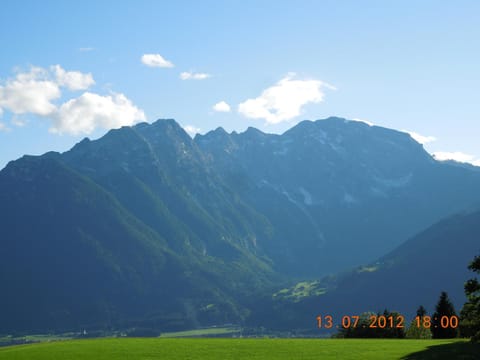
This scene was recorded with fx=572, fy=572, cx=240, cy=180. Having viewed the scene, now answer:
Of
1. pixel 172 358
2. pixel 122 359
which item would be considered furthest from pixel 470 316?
pixel 122 359

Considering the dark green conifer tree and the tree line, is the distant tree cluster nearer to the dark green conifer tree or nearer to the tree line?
the tree line

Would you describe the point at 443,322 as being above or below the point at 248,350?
above

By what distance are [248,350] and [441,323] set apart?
5113 centimetres

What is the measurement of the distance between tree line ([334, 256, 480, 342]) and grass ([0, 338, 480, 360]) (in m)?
5.52

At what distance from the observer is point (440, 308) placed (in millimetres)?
127688

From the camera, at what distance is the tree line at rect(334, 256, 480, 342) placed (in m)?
79.1

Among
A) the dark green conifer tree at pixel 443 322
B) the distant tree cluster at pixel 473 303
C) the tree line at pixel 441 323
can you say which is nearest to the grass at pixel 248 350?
the distant tree cluster at pixel 473 303

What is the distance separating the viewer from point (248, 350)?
9469 centimetres

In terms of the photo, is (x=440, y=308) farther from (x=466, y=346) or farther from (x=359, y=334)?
(x=466, y=346)

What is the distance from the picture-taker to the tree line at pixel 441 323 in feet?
Result: 260

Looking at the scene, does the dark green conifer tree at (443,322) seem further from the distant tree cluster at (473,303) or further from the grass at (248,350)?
the distant tree cluster at (473,303)
